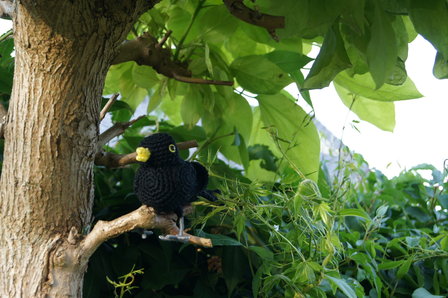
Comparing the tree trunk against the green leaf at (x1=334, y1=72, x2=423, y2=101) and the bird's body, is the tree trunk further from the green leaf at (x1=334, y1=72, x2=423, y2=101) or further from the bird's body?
the green leaf at (x1=334, y1=72, x2=423, y2=101)

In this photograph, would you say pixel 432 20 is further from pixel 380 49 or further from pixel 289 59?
pixel 289 59

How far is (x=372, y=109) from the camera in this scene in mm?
587

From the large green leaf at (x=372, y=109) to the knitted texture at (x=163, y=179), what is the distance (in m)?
0.26

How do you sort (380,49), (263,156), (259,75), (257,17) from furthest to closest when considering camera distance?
(263,156)
(259,75)
(257,17)
(380,49)

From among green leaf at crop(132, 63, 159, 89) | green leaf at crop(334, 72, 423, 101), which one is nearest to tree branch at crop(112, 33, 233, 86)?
green leaf at crop(132, 63, 159, 89)

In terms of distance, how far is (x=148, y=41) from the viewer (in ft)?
1.60

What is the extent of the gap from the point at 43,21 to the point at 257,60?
228mm

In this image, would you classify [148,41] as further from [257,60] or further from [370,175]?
[370,175]

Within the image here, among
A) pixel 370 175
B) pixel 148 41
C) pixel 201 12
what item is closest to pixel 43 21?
pixel 148 41

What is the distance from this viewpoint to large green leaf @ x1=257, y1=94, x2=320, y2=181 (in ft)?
1.79

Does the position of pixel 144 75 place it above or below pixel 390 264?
above

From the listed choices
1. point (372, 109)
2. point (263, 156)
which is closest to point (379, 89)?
point (372, 109)

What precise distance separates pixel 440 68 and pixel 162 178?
0.67 feet

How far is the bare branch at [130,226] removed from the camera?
1.18 feet
